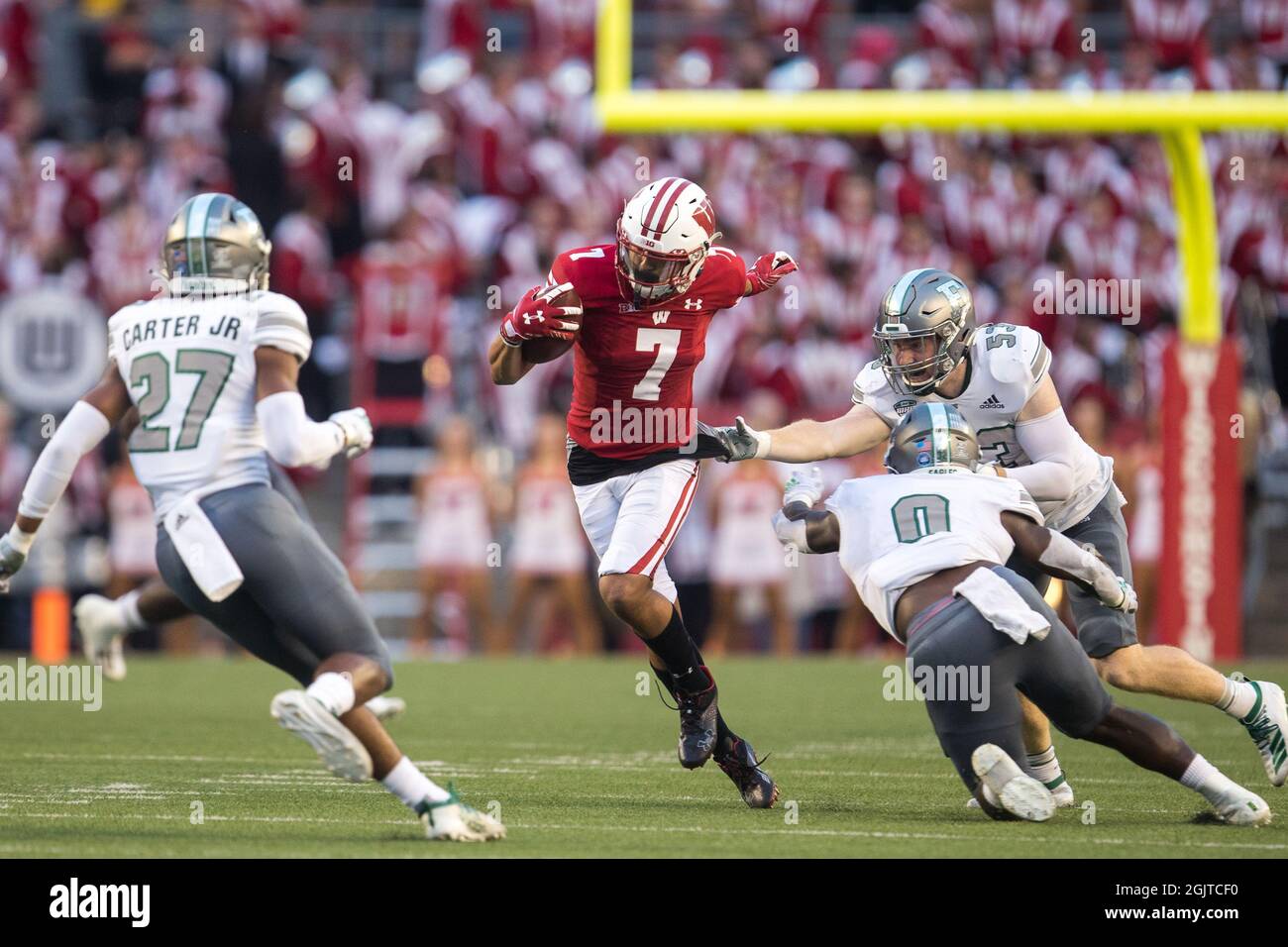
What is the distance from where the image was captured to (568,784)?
253 inches

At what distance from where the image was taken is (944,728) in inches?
209

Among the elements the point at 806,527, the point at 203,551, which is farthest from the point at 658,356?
the point at 203,551

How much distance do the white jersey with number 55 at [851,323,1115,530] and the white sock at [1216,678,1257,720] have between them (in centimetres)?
75

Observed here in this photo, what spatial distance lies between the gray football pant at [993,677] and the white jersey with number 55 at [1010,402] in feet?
3.07

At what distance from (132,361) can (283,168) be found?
9207 millimetres

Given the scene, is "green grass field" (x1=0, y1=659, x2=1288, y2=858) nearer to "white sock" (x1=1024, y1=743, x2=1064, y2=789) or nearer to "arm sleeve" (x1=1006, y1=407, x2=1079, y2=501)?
"white sock" (x1=1024, y1=743, x2=1064, y2=789)

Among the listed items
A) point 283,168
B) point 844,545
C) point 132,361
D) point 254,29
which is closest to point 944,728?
point 844,545

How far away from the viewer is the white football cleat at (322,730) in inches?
181

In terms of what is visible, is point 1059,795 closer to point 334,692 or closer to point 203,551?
point 334,692

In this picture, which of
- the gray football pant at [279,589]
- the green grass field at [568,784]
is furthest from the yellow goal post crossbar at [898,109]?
the gray football pant at [279,589]

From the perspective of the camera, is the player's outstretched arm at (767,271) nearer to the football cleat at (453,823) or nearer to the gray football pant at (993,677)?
the gray football pant at (993,677)

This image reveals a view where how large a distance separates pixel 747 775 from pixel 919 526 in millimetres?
1065

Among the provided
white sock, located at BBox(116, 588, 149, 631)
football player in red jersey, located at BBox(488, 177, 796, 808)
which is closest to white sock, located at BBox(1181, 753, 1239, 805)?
football player in red jersey, located at BBox(488, 177, 796, 808)
